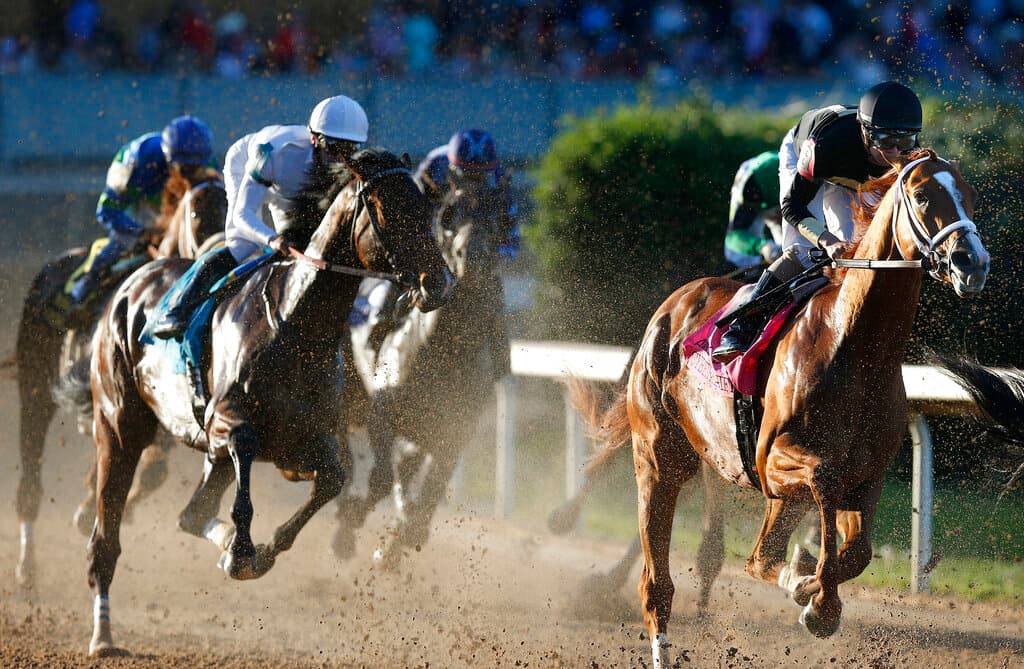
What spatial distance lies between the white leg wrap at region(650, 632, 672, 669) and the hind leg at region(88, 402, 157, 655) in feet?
7.09

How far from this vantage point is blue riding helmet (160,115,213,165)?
6.27m

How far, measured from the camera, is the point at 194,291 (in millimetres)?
4871

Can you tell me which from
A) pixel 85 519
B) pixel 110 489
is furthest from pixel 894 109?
pixel 85 519

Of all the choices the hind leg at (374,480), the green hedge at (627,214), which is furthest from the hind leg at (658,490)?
the green hedge at (627,214)

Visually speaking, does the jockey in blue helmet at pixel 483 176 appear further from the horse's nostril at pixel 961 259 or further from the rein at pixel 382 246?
the horse's nostril at pixel 961 259

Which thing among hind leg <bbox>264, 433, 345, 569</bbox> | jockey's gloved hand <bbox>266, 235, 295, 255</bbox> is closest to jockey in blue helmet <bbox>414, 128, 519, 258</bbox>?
jockey's gloved hand <bbox>266, 235, 295, 255</bbox>

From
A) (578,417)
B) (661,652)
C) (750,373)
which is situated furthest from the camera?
(578,417)

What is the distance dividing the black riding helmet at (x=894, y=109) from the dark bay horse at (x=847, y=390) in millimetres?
111

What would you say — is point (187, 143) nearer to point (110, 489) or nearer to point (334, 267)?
Answer: point (110, 489)

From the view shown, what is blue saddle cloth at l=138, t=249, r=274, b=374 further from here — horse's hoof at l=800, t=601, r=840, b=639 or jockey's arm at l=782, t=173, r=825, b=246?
horse's hoof at l=800, t=601, r=840, b=639

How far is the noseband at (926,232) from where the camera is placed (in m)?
3.12

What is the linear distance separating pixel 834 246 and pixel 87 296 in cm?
429

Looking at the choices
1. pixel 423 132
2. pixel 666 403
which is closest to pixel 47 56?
pixel 423 132

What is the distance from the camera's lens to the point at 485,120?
1027cm
